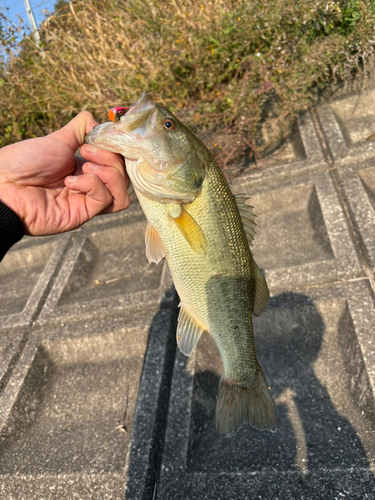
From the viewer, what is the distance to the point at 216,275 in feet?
5.71

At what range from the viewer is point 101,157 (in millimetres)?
1883

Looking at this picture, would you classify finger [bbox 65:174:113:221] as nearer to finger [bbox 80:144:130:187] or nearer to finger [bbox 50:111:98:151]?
finger [bbox 80:144:130:187]

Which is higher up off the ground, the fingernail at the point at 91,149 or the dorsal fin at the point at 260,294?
the fingernail at the point at 91,149

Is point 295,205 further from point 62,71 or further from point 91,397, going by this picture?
point 62,71

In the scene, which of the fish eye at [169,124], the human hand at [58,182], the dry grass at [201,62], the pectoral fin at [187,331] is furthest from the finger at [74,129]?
the dry grass at [201,62]

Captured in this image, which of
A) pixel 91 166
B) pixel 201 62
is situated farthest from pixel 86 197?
pixel 201 62

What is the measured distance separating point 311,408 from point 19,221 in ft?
6.97

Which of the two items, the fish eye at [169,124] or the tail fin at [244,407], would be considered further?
the tail fin at [244,407]

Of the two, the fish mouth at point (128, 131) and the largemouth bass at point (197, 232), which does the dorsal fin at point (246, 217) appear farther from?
the fish mouth at point (128, 131)

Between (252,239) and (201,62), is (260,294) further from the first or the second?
(201,62)

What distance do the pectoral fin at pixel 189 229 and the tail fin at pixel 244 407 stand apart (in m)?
0.73

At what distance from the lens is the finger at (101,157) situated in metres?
1.82

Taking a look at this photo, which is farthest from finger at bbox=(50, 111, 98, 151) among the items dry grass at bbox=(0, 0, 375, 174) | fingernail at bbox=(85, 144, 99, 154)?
dry grass at bbox=(0, 0, 375, 174)

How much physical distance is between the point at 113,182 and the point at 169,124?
0.55m
